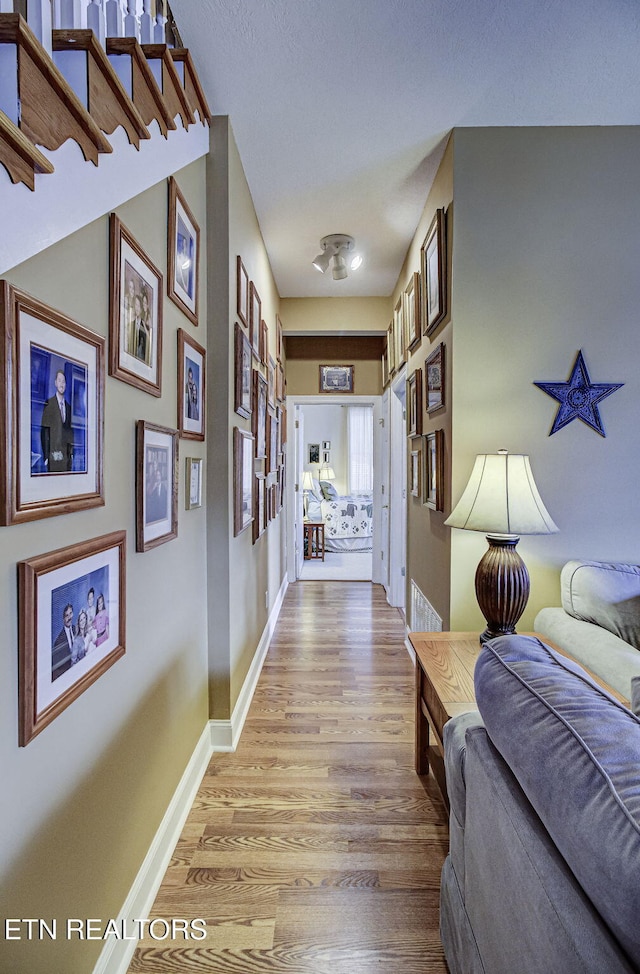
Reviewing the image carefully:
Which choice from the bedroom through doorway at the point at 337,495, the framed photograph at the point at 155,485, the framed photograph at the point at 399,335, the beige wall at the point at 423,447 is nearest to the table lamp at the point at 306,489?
the bedroom through doorway at the point at 337,495

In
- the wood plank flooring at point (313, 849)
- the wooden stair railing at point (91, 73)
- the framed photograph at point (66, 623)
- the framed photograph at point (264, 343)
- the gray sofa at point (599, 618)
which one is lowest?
the wood plank flooring at point (313, 849)

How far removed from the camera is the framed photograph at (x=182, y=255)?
1.52 m

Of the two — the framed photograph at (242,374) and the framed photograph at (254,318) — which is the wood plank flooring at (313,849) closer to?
the framed photograph at (242,374)

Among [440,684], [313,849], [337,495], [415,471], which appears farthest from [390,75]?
[337,495]

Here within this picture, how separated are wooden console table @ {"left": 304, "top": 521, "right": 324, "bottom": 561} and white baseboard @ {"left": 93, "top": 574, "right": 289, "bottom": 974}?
12.0ft

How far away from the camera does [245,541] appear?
8.07 feet

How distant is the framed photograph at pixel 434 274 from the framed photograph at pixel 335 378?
6.88 ft

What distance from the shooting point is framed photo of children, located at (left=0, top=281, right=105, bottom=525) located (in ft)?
2.43

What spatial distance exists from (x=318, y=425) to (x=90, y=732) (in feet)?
28.2

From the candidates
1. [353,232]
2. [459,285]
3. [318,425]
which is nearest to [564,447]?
[459,285]

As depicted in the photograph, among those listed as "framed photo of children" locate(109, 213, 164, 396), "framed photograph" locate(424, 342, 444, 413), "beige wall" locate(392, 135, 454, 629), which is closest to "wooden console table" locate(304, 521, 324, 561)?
"beige wall" locate(392, 135, 454, 629)

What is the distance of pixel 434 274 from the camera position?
2.37 meters

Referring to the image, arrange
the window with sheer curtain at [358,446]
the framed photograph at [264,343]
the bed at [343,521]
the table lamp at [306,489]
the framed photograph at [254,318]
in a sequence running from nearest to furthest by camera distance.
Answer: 1. the framed photograph at [254,318]
2. the framed photograph at [264,343]
3. the bed at [343,521]
4. the table lamp at [306,489]
5. the window with sheer curtain at [358,446]

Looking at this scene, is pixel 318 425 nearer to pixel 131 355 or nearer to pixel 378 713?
pixel 378 713
